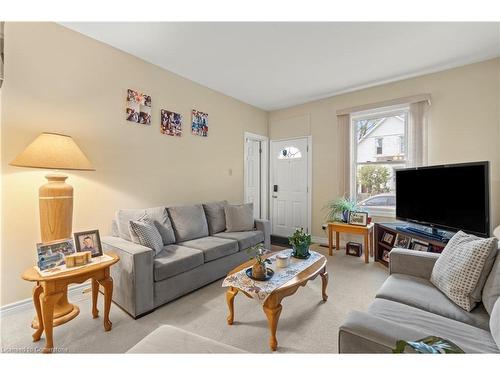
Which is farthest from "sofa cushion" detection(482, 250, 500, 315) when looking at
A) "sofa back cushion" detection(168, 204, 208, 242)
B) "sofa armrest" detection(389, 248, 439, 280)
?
"sofa back cushion" detection(168, 204, 208, 242)

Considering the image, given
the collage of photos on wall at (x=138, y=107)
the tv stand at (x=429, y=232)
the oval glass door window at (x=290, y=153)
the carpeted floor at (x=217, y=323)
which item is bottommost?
the carpeted floor at (x=217, y=323)

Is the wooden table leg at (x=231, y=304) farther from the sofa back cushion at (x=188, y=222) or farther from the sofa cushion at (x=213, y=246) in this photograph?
the sofa back cushion at (x=188, y=222)

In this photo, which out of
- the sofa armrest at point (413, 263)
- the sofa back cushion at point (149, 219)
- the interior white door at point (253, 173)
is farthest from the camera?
the interior white door at point (253, 173)

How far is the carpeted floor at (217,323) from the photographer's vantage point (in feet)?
5.40

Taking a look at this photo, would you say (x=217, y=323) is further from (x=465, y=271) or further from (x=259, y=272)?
→ (x=465, y=271)

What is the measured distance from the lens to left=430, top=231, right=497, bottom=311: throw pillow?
1349 millimetres

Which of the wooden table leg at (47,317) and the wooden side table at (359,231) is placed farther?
the wooden side table at (359,231)

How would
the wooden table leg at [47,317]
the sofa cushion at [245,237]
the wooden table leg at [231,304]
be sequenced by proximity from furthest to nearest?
the sofa cushion at [245,237] < the wooden table leg at [231,304] < the wooden table leg at [47,317]

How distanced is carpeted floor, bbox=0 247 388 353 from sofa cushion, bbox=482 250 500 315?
0.93 m

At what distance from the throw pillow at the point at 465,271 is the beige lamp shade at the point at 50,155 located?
2.82 meters

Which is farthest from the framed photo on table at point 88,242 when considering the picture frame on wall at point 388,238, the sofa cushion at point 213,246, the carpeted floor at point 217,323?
the picture frame on wall at point 388,238

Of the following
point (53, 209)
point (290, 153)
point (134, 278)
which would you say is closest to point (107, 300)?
point (134, 278)

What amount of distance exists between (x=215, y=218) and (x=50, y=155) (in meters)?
2.00

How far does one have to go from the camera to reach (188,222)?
9.69 feet
